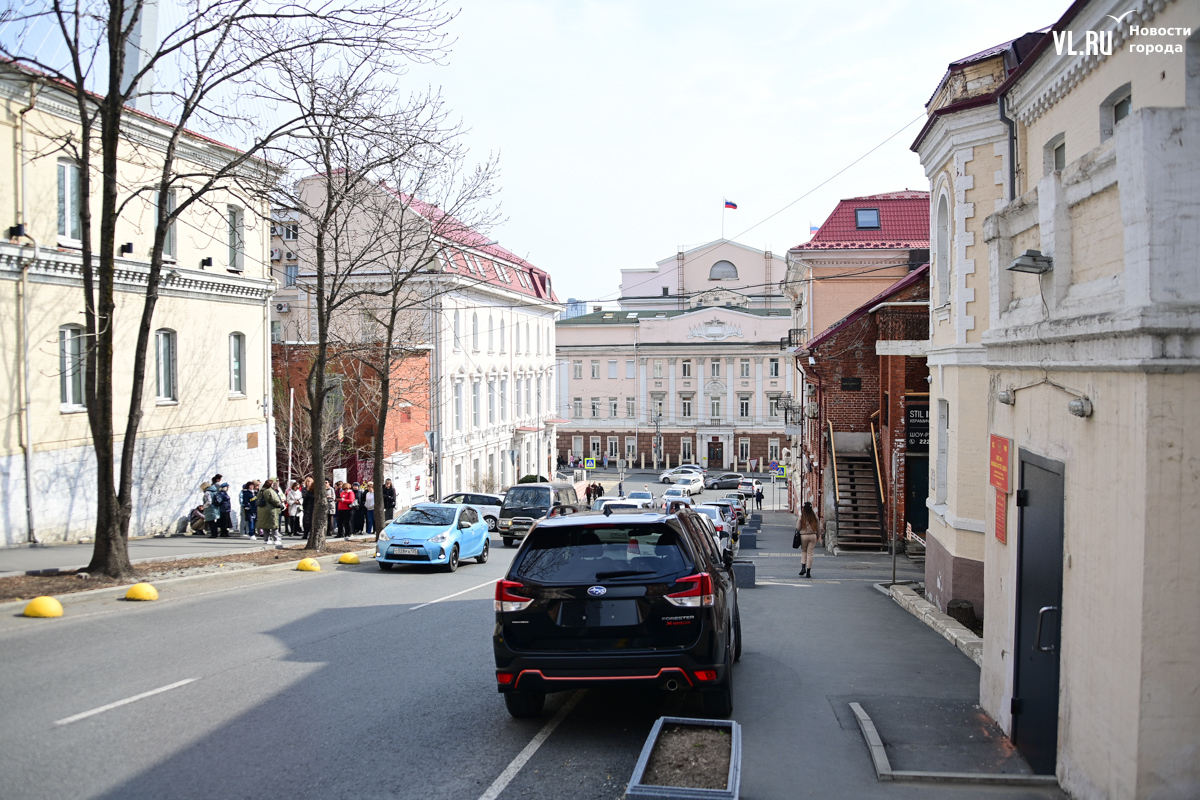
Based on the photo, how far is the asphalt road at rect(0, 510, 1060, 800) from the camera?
20.0 feet

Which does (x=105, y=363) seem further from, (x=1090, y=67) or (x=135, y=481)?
(x=1090, y=67)

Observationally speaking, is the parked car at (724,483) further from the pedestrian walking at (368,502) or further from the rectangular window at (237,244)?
the rectangular window at (237,244)

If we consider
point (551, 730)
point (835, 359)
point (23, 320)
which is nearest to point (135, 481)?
point (23, 320)

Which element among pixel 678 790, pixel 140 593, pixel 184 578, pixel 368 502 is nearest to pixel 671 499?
pixel 678 790

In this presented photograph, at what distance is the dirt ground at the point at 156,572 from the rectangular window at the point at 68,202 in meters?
7.55

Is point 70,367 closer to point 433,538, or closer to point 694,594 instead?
point 433,538

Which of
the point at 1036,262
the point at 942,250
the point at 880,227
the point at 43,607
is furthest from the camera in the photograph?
the point at 880,227

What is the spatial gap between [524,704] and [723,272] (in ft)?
272

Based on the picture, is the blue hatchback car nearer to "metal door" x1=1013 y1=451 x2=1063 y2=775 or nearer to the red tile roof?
"metal door" x1=1013 y1=451 x2=1063 y2=775

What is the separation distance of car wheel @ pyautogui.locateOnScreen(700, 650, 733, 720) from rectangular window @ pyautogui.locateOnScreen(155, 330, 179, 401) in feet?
65.2

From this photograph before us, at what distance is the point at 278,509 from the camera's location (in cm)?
2236

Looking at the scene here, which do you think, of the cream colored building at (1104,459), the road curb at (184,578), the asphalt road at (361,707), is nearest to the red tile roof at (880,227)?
the road curb at (184,578)

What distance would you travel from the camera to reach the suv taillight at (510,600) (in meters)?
7.01

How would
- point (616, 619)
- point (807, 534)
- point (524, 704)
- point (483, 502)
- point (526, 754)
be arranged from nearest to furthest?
point (526, 754), point (616, 619), point (524, 704), point (807, 534), point (483, 502)
